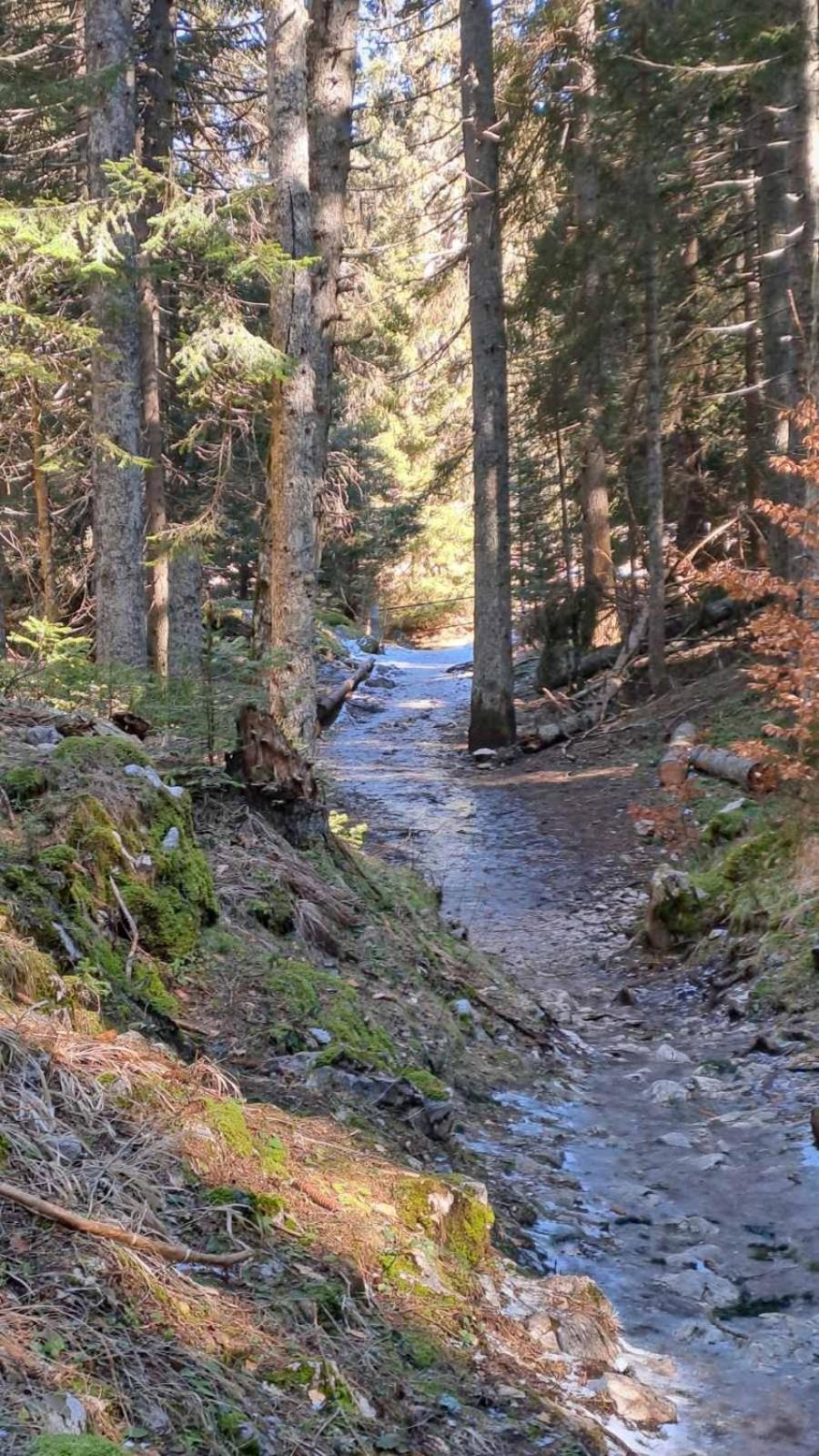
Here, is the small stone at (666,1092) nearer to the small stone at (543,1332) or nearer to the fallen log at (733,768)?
the small stone at (543,1332)

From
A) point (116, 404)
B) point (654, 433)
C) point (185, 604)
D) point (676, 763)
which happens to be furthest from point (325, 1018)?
point (654, 433)

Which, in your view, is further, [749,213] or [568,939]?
[749,213]

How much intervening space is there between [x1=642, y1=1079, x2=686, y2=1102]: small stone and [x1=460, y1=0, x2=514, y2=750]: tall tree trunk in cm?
1132

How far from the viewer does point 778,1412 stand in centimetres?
318

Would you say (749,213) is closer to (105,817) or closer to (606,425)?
(606,425)

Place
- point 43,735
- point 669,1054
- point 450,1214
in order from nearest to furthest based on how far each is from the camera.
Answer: point 450,1214 → point 43,735 → point 669,1054

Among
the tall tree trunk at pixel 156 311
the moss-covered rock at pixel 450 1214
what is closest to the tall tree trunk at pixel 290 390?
the moss-covered rock at pixel 450 1214

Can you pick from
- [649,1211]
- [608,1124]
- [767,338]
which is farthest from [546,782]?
[649,1211]

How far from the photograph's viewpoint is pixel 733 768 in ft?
37.4

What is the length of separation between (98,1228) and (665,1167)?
3.21m

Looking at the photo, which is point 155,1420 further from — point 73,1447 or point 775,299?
point 775,299

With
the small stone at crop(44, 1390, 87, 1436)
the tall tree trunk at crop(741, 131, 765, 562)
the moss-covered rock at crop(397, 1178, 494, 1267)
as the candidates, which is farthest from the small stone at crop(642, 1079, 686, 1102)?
the tall tree trunk at crop(741, 131, 765, 562)

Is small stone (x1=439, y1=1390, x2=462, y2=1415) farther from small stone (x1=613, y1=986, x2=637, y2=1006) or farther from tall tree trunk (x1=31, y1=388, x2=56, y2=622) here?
tall tree trunk (x1=31, y1=388, x2=56, y2=622)

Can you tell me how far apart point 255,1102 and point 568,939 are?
5814mm
